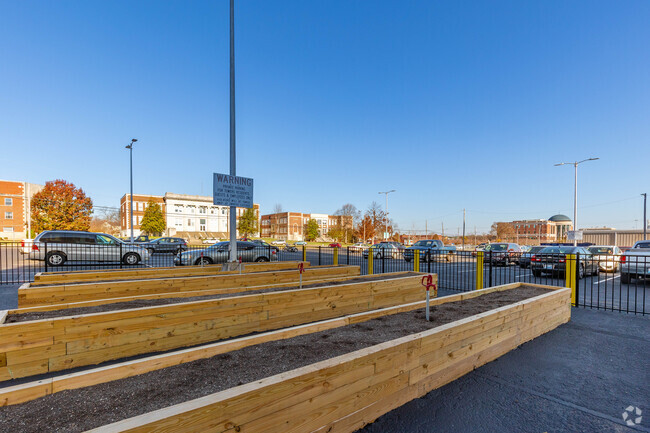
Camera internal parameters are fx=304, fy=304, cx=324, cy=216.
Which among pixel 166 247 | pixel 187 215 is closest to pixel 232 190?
pixel 166 247

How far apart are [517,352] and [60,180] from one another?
194 feet

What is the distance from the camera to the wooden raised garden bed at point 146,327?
11.8ft

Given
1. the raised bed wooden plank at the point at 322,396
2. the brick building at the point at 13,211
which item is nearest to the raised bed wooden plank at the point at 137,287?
the raised bed wooden plank at the point at 322,396

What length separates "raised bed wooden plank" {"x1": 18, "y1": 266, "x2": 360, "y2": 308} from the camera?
5.79 meters

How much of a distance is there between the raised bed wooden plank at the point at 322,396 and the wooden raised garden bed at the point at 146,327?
288 cm

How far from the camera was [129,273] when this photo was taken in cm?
820

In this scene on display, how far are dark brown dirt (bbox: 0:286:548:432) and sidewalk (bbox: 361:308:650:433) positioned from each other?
795 mm

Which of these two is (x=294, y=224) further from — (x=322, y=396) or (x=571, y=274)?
(x=322, y=396)

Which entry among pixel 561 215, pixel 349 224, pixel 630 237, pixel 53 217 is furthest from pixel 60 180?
pixel 561 215

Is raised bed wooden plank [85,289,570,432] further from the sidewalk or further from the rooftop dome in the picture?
the rooftop dome

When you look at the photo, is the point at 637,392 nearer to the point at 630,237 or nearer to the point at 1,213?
the point at 630,237

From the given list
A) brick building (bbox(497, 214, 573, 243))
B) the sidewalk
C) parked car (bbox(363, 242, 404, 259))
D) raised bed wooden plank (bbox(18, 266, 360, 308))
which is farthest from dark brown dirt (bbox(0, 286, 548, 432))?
brick building (bbox(497, 214, 573, 243))

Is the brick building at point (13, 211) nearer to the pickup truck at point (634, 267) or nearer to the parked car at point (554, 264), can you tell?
the parked car at point (554, 264)

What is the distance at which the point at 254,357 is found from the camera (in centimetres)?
313
